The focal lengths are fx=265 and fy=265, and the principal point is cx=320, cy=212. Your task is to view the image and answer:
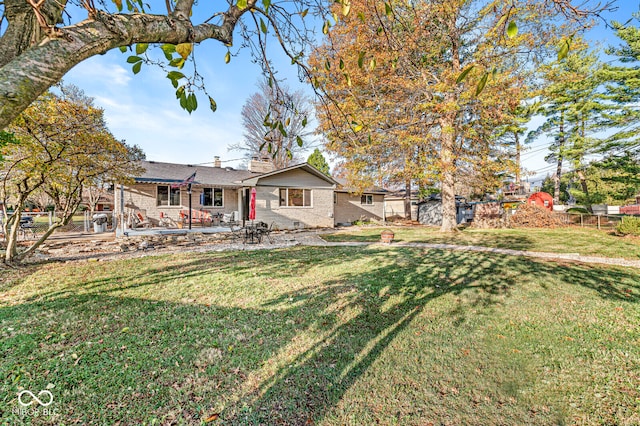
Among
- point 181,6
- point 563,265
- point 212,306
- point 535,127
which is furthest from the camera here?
point 535,127

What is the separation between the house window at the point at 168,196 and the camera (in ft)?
53.4

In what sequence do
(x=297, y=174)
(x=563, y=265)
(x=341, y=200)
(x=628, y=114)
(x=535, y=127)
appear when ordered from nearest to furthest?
(x=563, y=265) < (x=297, y=174) < (x=628, y=114) < (x=341, y=200) < (x=535, y=127)

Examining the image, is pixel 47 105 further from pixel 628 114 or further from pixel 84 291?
pixel 628 114

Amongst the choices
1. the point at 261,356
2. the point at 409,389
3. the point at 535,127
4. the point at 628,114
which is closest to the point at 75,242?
the point at 261,356

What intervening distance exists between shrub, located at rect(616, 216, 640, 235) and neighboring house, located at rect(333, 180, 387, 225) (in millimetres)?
14174

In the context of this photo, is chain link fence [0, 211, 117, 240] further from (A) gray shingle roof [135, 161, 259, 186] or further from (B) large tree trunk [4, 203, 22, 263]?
(A) gray shingle roof [135, 161, 259, 186]

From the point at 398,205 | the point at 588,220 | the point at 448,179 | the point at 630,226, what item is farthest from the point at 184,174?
the point at 588,220

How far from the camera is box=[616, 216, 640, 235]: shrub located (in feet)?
37.8

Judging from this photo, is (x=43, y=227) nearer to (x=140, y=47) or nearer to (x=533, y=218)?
(x=140, y=47)

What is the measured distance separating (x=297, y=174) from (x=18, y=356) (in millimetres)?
15105

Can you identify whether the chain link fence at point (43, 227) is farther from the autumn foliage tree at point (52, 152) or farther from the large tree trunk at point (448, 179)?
the large tree trunk at point (448, 179)

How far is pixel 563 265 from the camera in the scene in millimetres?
7375

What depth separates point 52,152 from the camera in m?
6.96

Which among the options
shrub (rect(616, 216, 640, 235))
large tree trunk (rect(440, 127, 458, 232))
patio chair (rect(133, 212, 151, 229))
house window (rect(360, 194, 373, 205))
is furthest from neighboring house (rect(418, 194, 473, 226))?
patio chair (rect(133, 212, 151, 229))
